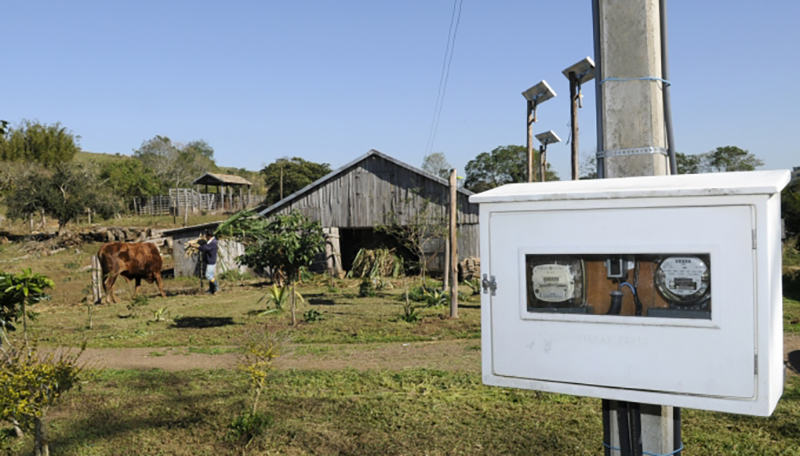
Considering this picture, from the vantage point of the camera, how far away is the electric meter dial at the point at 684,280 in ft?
7.79

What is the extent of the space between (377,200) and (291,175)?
3093 cm

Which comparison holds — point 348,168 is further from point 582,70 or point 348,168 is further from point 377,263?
point 582,70

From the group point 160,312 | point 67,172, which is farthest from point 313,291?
point 67,172

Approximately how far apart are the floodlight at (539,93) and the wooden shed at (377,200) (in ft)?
28.2

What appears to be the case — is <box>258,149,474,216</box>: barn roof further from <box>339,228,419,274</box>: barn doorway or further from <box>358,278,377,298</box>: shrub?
<box>358,278,377,298</box>: shrub

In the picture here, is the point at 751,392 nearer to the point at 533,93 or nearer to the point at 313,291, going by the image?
the point at 533,93

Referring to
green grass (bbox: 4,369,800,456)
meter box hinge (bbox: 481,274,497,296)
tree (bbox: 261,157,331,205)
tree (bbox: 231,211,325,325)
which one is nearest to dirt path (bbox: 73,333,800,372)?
green grass (bbox: 4,369,800,456)

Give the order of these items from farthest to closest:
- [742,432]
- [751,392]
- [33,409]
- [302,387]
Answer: [302,387] < [742,432] < [33,409] < [751,392]

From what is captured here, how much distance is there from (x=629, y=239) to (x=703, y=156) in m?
51.4

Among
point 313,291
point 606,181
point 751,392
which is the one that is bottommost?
point 313,291

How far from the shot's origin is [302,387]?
7.00 meters

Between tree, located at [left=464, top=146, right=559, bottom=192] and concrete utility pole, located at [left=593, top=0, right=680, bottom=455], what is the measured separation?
165ft

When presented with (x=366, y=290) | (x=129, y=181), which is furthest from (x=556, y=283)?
(x=129, y=181)

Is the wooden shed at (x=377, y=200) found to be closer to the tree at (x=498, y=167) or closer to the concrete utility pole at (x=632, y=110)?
the concrete utility pole at (x=632, y=110)
